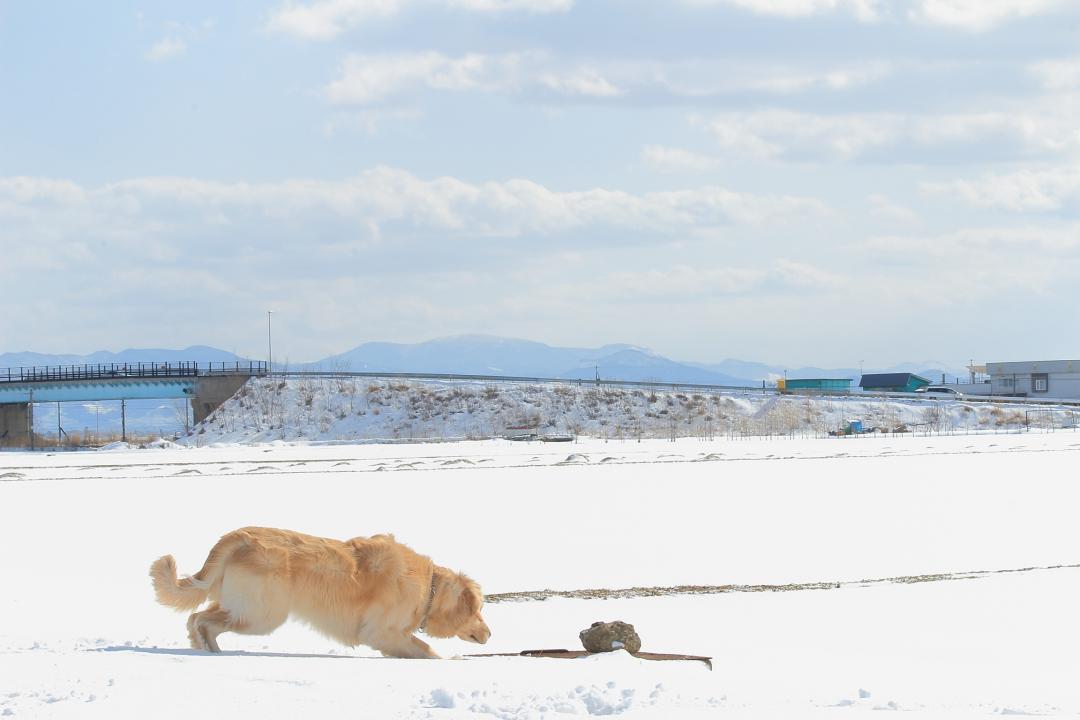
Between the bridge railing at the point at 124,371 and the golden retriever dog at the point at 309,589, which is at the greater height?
the bridge railing at the point at 124,371

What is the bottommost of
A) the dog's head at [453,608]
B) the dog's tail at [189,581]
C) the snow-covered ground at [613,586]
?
the snow-covered ground at [613,586]

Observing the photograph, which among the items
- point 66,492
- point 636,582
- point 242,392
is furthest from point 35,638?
point 242,392

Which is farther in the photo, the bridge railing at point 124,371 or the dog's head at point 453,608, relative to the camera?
the bridge railing at point 124,371

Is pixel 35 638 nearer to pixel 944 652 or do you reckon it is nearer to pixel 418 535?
pixel 944 652

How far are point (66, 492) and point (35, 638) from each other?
19.1m

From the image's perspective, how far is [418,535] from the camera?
56.5 feet

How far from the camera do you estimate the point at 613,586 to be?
507 inches

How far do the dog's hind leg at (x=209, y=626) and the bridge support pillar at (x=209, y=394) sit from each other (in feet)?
238

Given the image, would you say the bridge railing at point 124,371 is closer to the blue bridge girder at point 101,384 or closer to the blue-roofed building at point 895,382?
the blue bridge girder at point 101,384

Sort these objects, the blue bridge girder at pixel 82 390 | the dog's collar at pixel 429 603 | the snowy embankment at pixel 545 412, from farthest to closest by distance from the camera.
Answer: the blue bridge girder at pixel 82 390
the snowy embankment at pixel 545 412
the dog's collar at pixel 429 603

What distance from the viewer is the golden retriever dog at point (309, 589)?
7543 millimetres

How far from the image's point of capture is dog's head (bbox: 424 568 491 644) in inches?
322

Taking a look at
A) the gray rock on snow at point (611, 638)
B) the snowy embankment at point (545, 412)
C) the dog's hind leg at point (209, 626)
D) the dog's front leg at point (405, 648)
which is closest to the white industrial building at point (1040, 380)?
the snowy embankment at point (545, 412)

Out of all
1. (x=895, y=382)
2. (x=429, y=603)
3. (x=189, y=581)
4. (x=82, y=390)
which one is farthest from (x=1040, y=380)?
(x=189, y=581)
